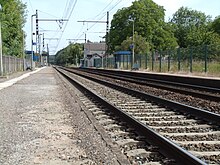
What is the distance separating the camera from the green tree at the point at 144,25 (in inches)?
3999

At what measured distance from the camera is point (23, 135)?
7875 millimetres

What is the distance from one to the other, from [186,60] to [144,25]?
64597 mm

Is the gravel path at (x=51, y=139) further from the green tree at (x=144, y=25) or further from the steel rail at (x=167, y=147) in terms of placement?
the green tree at (x=144, y=25)

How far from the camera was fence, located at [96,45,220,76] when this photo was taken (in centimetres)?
3361

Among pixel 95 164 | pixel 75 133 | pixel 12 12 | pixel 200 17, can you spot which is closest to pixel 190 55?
pixel 75 133

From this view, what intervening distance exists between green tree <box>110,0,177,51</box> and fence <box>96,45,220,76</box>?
47.3m

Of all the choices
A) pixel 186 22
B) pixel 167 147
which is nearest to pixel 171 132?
pixel 167 147

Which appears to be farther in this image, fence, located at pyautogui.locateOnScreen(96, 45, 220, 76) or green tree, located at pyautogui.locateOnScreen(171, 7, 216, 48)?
green tree, located at pyautogui.locateOnScreen(171, 7, 216, 48)

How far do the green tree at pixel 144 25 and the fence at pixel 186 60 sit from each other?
155ft

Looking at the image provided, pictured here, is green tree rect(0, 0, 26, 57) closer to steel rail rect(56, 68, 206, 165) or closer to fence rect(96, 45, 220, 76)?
fence rect(96, 45, 220, 76)

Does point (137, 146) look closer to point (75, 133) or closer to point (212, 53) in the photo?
point (75, 133)

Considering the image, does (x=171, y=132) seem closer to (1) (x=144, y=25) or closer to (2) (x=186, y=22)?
(1) (x=144, y=25)

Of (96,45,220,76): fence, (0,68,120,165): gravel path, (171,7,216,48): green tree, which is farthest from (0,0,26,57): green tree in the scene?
(171,7,216,48): green tree

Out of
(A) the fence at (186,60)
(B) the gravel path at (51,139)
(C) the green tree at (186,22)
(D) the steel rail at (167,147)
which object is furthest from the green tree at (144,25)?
(D) the steel rail at (167,147)
